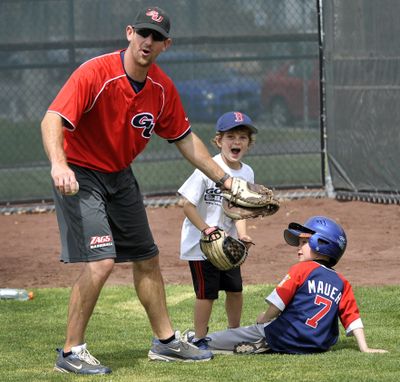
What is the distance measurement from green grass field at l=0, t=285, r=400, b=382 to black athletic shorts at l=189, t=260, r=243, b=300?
1.47ft

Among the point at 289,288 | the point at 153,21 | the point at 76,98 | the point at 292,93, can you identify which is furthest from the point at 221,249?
the point at 292,93

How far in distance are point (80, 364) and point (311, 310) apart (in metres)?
1.26

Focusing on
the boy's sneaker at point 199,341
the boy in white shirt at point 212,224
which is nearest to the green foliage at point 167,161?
the boy in white shirt at point 212,224

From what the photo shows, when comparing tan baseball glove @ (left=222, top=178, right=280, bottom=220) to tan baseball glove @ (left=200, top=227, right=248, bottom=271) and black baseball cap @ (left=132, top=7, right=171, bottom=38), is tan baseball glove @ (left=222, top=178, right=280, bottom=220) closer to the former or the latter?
tan baseball glove @ (left=200, top=227, right=248, bottom=271)

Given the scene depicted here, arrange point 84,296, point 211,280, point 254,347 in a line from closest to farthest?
point 84,296, point 254,347, point 211,280

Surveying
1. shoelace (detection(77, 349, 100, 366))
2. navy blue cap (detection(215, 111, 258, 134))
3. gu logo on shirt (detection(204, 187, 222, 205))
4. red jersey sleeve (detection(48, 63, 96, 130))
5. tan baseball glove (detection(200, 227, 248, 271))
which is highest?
red jersey sleeve (detection(48, 63, 96, 130))

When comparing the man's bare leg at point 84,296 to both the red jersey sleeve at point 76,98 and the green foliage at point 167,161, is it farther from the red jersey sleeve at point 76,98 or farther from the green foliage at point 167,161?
the green foliage at point 167,161

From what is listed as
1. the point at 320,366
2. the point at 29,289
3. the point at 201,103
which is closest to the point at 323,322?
the point at 320,366

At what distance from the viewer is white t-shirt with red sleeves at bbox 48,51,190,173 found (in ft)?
17.7

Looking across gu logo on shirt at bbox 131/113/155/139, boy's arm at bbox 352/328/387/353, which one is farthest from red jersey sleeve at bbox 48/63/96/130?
boy's arm at bbox 352/328/387/353

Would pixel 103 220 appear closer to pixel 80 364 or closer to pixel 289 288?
pixel 80 364

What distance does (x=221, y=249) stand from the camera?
18.7 feet

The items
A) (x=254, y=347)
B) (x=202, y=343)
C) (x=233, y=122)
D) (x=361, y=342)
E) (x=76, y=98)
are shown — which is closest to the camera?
(x=76, y=98)

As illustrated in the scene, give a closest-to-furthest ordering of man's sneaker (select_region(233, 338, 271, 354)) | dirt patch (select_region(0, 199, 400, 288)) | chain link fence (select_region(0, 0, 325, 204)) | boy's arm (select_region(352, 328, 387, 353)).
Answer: boy's arm (select_region(352, 328, 387, 353)) < man's sneaker (select_region(233, 338, 271, 354)) < dirt patch (select_region(0, 199, 400, 288)) < chain link fence (select_region(0, 0, 325, 204))
